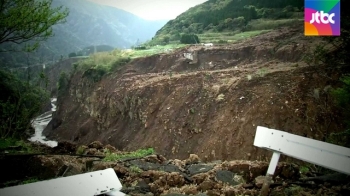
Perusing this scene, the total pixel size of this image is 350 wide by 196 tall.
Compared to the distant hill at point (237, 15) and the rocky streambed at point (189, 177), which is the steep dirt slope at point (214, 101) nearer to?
the rocky streambed at point (189, 177)

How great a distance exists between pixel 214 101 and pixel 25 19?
854 centimetres

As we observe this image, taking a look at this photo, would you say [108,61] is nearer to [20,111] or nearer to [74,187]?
[20,111]

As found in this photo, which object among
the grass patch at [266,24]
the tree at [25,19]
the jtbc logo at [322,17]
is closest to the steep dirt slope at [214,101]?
the jtbc logo at [322,17]

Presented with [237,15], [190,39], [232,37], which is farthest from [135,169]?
[237,15]

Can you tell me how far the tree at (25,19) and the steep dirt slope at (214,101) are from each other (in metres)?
7.27

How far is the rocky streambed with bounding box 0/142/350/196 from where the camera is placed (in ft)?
10.3

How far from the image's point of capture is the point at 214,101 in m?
12.5

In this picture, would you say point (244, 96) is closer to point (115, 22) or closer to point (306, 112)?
point (306, 112)

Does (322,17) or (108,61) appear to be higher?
(322,17)

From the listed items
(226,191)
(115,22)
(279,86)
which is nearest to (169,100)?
(279,86)

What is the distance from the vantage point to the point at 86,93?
2438 cm

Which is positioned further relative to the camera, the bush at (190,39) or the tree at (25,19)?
the bush at (190,39)

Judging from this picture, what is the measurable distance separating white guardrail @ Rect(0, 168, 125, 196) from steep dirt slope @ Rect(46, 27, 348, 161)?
6.29 m

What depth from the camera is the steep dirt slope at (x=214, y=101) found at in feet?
32.1
